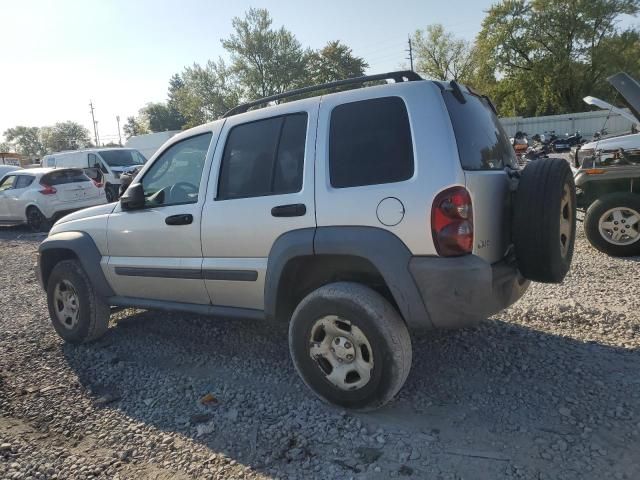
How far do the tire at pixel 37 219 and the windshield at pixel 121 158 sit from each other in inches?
198

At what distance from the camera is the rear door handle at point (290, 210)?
3.10 meters

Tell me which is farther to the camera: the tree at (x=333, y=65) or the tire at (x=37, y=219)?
the tree at (x=333, y=65)

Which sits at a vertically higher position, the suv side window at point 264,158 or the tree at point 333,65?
the tree at point 333,65

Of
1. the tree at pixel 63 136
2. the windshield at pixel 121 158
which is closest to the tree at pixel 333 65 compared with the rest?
the windshield at pixel 121 158

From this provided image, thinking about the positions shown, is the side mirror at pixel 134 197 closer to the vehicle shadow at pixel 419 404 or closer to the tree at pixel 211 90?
the vehicle shadow at pixel 419 404

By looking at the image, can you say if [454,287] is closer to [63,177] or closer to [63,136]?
[63,177]

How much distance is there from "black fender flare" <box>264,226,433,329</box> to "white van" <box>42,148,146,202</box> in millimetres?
14422

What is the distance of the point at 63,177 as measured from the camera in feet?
40.8

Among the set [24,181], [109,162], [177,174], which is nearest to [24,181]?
[24,181]

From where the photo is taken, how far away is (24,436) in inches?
125

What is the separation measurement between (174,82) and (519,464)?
102m

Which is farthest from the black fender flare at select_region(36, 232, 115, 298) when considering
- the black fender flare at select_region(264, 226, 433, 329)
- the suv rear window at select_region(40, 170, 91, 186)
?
the suv rear window at select_region(40, 170, 91, 186)

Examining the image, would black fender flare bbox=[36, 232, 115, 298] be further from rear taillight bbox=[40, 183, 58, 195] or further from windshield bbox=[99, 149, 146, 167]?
windshield bbox=[99, 149, 146, 167]

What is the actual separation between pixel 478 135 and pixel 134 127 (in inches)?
4152
